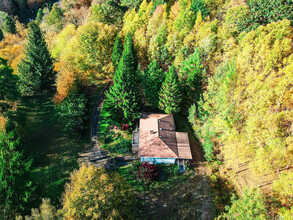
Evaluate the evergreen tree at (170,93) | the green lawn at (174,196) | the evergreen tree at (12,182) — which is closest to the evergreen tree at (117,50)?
the evergreen tree at (170,93)

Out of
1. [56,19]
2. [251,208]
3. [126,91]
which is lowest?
[251,208]

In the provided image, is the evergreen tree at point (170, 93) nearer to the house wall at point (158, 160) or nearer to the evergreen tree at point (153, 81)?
the evergreen tree at point (153, 81)

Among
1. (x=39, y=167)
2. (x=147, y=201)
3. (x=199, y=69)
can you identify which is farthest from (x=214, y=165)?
(x=39, y=167)

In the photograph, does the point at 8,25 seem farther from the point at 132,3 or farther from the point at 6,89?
the point at 6,89

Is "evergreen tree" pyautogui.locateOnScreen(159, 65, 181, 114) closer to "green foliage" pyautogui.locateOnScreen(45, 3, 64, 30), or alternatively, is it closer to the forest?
the forest

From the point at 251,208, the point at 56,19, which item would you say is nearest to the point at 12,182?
the point at 251,208

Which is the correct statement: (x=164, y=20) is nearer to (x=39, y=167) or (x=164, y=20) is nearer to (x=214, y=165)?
(x=214, y=165)
